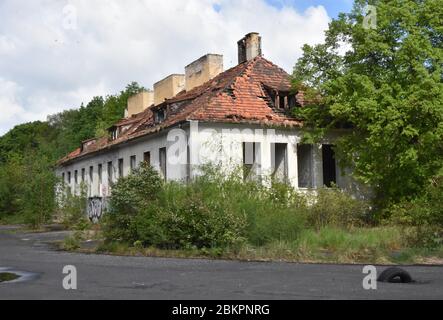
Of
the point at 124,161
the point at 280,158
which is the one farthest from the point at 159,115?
the point at 280,158

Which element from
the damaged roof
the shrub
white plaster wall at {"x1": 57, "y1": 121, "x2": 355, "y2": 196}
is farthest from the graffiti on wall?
the shrub

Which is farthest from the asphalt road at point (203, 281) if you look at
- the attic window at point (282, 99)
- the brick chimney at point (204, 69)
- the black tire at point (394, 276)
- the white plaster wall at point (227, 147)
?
the brick chimney at point (204, 69)

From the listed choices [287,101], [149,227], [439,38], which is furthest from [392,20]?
[149,227]

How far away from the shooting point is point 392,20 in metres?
24.6

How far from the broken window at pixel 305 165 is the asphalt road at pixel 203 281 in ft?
45.6

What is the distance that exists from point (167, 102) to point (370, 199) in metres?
11.1

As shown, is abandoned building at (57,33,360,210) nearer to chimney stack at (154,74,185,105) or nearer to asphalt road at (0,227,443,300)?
chimney stack at (154,74,185,105)

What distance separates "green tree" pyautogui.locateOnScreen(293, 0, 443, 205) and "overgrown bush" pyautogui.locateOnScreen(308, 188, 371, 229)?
2.50 meters

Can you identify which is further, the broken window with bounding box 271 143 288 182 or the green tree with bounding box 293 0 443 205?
the broken window with bounding box 271 143 288 182

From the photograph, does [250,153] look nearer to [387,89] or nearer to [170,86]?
[387,89]

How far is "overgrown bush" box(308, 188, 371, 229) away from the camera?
21.4m

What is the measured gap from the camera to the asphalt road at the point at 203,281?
939 centimetres

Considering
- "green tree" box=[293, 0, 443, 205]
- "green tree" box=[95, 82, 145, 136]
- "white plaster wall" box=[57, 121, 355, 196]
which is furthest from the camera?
"green tree" box=[95, 82, 145, 136]
